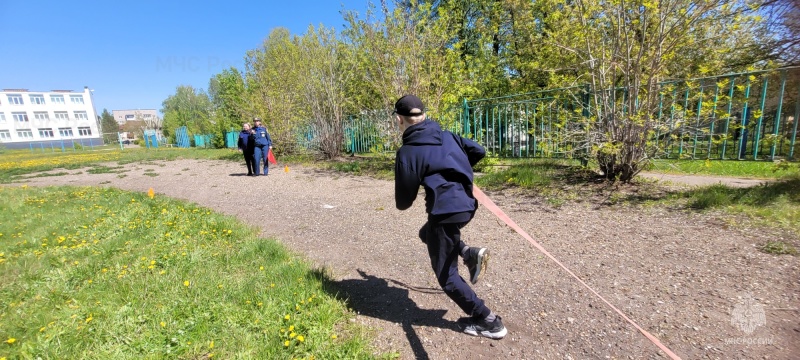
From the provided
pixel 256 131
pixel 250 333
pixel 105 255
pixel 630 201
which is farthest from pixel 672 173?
pixel 256 131

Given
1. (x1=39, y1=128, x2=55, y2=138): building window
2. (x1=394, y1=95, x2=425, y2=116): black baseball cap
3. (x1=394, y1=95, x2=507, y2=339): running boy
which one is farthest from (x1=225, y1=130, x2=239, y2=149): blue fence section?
(x1=39, y1=128, x2=55, y2=138): building window

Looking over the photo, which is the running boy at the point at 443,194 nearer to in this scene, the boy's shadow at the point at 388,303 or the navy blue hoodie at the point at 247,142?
the boy's shadow at the point at 388,303

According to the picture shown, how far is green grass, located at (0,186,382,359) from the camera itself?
250cm

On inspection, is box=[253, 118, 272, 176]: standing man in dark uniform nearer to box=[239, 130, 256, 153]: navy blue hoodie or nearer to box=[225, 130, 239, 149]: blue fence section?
box=[239, 130, 256, 153]: navy blue hoodie

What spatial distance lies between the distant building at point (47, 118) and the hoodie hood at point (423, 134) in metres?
84.3

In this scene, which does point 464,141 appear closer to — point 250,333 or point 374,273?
point 374,273

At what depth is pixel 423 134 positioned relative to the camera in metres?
2.49

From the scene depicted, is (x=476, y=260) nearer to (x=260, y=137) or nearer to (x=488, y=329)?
(x=488, y=329)

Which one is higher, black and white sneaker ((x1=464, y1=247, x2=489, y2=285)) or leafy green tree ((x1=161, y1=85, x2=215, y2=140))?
leafy green tree ((x1=161, y1=85, x2=215, y2=140))

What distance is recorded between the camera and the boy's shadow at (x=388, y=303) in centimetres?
276

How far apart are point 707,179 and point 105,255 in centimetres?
922

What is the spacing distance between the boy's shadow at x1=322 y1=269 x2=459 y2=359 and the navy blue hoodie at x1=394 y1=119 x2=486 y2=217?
95cm

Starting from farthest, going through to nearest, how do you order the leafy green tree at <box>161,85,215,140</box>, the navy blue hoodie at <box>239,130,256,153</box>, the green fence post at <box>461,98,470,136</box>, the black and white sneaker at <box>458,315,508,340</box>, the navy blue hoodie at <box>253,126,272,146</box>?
the leafy green tree at <box>161,85,215,140</box>, the navy blue hoodie at <box>239,130,256,153</box>, the navy blue hoodie at <box>253,126,272,146</box>, the green fence post at <box>461,98,470,136</box>, the black and white sneaker at <box>458,315,508,340</box>

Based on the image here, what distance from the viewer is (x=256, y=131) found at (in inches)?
424
